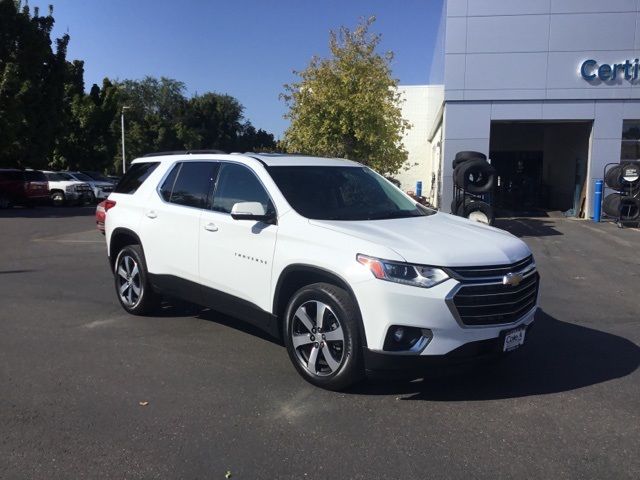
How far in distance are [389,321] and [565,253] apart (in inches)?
379

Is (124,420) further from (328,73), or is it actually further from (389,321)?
(328,73)

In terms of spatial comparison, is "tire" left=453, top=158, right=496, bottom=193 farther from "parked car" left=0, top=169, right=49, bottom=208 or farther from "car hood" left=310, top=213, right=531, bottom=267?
"parked car" left=0, top=169, right=49, bottom=208

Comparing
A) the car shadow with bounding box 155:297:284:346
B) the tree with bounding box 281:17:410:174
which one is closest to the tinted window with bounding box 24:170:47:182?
the tree with bounding box 281:17:410:174

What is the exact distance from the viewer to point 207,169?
5832 mm

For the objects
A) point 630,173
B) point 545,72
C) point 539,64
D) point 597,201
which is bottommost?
point 597,201

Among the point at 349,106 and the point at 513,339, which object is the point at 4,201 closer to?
the point at 349,106

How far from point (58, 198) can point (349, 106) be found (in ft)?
55.2

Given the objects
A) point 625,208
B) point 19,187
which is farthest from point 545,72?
point 19,187

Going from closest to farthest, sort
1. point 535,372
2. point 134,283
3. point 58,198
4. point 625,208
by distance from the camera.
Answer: point 535,372 → point 134,283 → point 625,208 → point 58,198

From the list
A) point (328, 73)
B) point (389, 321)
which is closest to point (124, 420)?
point (389, 321)

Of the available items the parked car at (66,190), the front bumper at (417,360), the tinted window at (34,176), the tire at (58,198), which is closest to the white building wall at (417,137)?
the parked car at (66,190)

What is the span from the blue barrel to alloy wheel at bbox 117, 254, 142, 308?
55.1ft

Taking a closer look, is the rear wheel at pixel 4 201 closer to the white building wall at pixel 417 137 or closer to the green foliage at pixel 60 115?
the green foliage at pixel 60 115

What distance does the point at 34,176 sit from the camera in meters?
25.4
